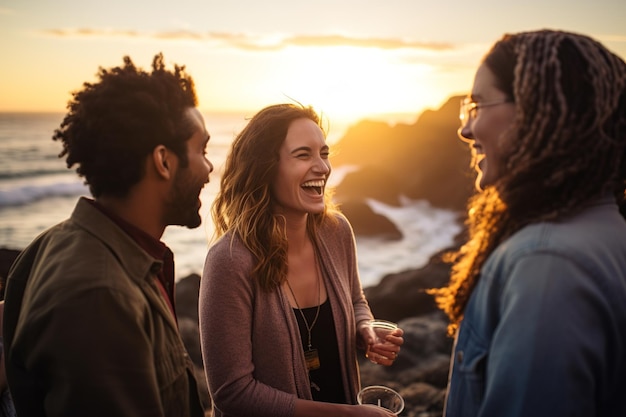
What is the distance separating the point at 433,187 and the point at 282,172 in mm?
20327

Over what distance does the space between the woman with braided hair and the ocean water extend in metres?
9.90

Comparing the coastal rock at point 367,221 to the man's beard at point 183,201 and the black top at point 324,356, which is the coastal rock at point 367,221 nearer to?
the black top at point 324,356

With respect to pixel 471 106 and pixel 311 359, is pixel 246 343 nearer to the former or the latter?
pixel 311 359

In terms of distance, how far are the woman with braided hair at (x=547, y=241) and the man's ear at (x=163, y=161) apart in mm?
1326

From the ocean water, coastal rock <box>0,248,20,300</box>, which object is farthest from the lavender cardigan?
the ocean water

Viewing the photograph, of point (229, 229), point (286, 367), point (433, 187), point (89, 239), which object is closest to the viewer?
point (89, 239)

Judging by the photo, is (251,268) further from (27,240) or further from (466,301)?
(27,240)

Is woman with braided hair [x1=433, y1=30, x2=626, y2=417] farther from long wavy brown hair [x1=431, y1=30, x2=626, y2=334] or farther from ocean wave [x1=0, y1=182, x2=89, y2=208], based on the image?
ocean wave [x1=0, y1=182, x2=89, y2=208]

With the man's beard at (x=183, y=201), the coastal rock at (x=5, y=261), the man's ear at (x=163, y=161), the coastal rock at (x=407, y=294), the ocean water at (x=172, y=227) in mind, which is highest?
the man's ear at (x=163, y=161)

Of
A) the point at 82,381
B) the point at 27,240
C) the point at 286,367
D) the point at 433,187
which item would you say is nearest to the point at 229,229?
the point at 286,367

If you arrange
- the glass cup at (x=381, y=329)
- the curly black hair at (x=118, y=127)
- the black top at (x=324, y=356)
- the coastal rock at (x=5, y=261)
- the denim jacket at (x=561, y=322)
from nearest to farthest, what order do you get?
1. the denim jacket at (x=561, y=322)
2. the curly black hair at (x=118, y=127)
3. the glass cup at (x=381, y=329)
4. the black top at (x=324, y=356)
5. the coastal rock at (x=5, y=261)

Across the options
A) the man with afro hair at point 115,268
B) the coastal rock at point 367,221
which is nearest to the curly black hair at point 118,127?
the man with afro hair at point 115,268

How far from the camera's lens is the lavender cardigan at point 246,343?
255 cm

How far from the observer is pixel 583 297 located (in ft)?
4.36
